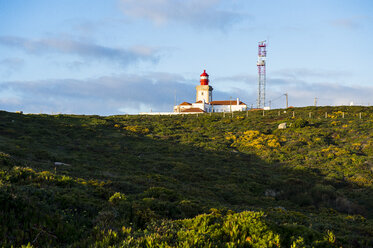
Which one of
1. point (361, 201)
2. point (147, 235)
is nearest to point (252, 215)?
point (147, 235)

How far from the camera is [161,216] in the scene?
866 cm

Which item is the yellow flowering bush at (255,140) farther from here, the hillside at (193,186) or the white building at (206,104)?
the white building at (206,104)

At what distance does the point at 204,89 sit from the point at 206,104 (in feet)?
30.8

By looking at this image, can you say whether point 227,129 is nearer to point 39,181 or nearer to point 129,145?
point 129,145

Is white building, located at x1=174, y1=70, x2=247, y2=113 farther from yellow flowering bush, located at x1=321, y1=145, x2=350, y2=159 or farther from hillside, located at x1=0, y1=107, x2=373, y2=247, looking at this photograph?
yellow flowering bush, located at x1=321, y1=145, x2=350, y2=159

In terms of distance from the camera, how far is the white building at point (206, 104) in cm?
9481

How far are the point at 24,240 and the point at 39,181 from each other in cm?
520

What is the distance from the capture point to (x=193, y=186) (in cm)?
1695

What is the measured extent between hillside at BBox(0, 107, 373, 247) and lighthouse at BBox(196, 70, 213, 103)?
2089 inches

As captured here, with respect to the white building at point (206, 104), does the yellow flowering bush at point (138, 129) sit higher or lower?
lower

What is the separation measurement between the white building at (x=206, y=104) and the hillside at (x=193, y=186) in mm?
44164

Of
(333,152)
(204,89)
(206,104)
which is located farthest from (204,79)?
(333,152)

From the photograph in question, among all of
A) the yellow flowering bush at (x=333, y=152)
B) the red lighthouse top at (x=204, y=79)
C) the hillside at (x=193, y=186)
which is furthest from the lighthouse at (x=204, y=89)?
the yellow flowering bush at (x=333, y=152)

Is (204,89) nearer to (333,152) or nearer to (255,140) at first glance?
(255,140)
